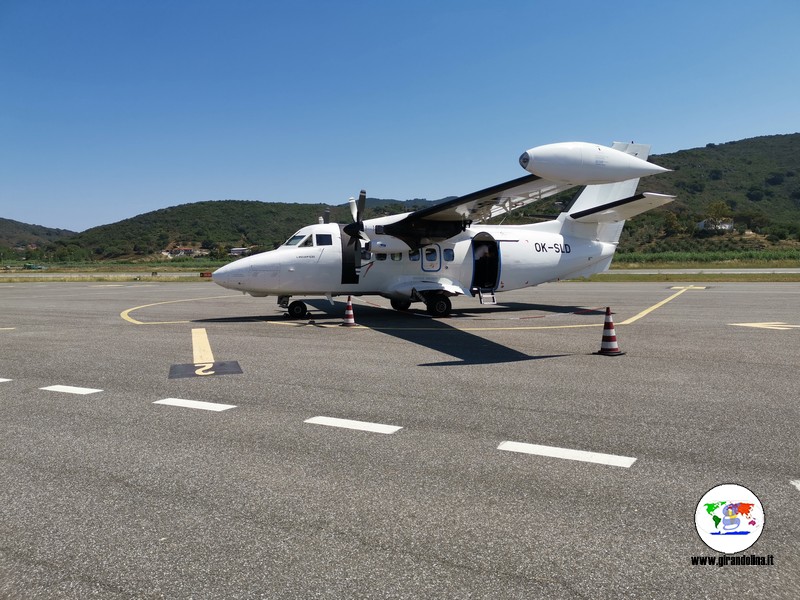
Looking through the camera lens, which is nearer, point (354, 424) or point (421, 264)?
point (354, 424)

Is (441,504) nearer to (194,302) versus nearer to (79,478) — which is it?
(79,478)

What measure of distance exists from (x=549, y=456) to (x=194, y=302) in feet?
72.0

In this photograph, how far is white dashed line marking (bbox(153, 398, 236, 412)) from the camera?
680cm

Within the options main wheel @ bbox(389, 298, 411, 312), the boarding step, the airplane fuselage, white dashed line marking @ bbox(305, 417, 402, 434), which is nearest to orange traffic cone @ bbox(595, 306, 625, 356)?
white dashed line marking @ bbox(305, 417, 402, 434)

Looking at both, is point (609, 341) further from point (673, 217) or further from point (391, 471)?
point (673, 217)

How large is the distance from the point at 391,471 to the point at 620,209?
16599 millimetres

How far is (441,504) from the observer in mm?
4051

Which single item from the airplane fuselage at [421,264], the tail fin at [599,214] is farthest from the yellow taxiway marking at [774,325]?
the airplane fuselage at [421,264]

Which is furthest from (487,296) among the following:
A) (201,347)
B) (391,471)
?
Answer: (391,471)

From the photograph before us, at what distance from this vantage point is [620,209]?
61.5ft

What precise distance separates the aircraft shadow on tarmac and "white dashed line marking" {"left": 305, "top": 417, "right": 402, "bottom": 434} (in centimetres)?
352

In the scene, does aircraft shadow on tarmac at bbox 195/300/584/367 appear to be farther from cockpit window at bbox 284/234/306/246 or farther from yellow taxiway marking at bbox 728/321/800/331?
yellow taxiway marking at bbox 728/321/800/331

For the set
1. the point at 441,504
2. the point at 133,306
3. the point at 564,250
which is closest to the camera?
the point at 441,504

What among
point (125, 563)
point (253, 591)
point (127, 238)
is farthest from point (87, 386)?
point (127, 238)
